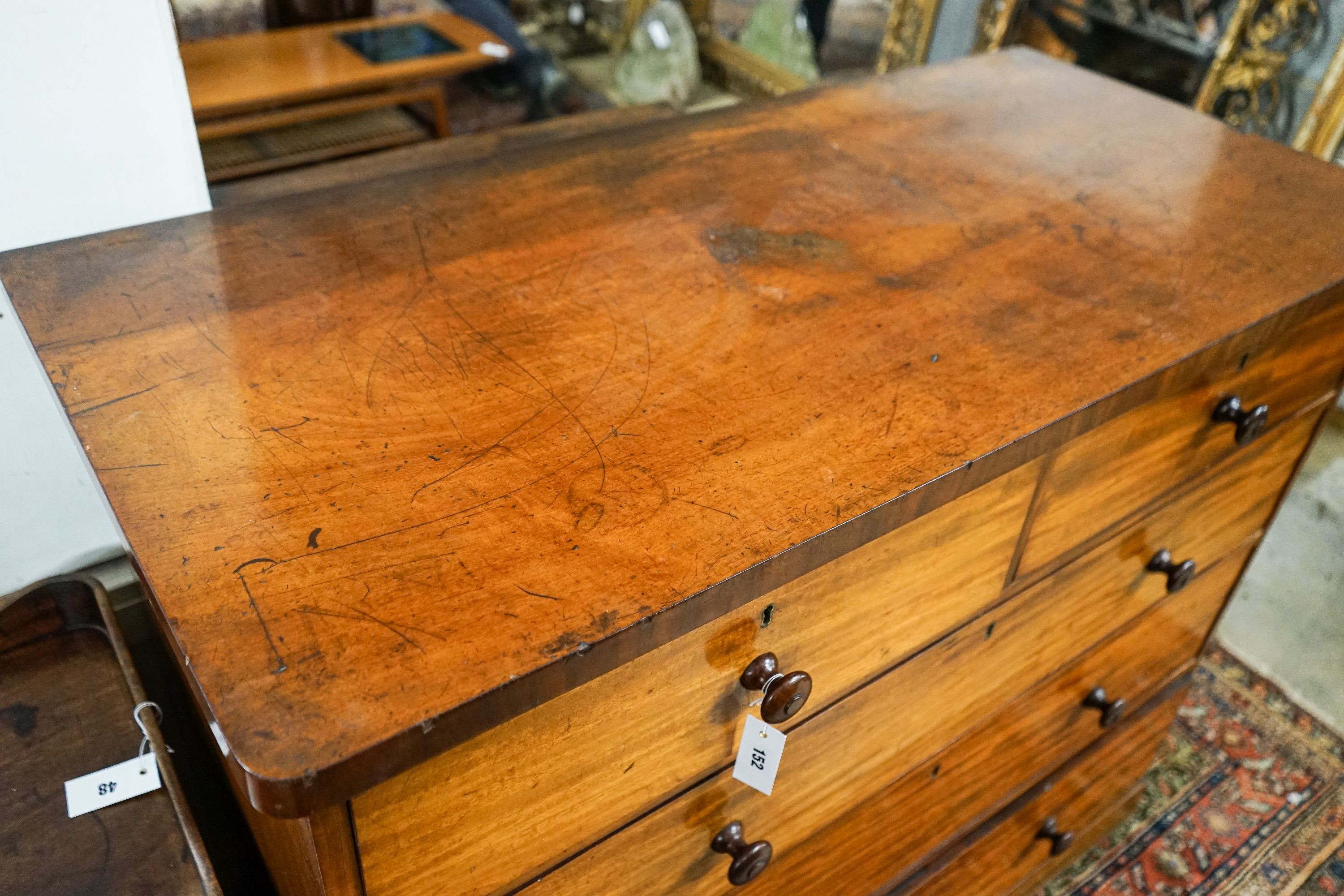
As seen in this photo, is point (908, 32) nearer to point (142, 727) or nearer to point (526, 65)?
point (526, 65)

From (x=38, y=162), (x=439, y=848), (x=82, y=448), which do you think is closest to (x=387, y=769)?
(x=439, y=848)

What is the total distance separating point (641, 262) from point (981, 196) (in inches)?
14.1

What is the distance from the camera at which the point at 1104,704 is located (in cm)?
119

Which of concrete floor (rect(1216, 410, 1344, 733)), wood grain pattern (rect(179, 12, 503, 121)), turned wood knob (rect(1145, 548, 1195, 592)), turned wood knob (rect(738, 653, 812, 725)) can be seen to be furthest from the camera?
wood grain pattern (rect(179, 12, 503, 121))

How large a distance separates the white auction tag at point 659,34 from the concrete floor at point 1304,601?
5.98 feet

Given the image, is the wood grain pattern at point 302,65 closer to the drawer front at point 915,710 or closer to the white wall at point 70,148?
the white wall at point 70,148

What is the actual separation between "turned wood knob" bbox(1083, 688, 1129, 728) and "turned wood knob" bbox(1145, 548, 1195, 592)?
0.15 meters

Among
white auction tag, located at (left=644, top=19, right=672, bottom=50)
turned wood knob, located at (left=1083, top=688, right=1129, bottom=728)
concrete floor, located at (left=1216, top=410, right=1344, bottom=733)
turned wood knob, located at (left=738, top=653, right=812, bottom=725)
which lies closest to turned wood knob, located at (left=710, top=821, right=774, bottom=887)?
turned wood knob, located at (left=738, top=653, right=812, bottom=725)

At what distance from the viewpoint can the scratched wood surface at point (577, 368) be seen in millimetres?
521

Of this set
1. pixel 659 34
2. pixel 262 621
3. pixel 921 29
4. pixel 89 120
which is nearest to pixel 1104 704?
pixel 262 621

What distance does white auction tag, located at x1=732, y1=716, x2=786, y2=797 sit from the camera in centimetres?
71

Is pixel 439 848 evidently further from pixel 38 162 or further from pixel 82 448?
pixel 38 162

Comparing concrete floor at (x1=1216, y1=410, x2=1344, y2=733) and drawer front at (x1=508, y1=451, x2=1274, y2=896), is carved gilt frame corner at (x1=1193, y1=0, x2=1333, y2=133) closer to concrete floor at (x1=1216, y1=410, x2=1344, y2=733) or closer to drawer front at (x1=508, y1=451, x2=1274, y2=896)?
concrete floor at (x1=1216, y1=410, x2=1344, y2=733)

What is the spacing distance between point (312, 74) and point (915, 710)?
221 centimetres
